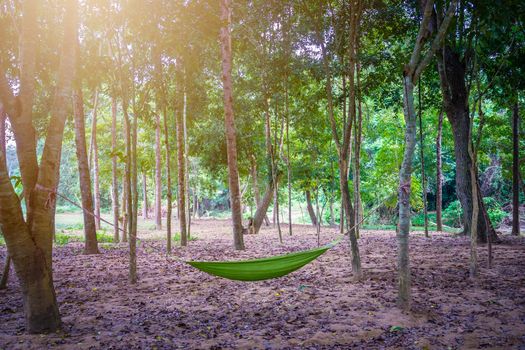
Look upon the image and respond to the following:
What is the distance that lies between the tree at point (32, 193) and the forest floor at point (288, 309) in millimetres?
300

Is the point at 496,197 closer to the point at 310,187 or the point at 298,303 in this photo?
the point at 310,187

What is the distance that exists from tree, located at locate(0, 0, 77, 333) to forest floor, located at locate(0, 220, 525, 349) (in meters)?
0.30

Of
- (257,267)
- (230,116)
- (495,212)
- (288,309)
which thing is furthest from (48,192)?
(495,212)

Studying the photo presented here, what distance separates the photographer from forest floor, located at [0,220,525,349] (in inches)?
118

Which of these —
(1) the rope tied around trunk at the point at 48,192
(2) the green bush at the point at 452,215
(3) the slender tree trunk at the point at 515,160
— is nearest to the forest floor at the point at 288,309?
(1) the rope tied around trunk at the point at 48,192

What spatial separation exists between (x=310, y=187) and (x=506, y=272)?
10255 mm

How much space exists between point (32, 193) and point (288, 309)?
2.58m

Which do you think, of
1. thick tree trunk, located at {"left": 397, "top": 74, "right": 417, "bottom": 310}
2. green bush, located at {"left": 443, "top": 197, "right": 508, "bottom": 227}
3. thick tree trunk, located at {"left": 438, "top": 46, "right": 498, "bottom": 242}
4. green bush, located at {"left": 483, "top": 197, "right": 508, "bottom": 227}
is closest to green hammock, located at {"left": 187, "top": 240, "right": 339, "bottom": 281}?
thick tree trunk, located at {"left": 397, "top": 74, "right": 417, "bottom": 310}

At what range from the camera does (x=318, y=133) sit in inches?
528

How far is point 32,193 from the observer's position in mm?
3211

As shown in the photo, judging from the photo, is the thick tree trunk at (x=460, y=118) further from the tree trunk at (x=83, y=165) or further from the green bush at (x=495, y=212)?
the green bush at (x=495, y=212)

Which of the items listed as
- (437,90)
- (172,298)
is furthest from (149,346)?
(437,90)

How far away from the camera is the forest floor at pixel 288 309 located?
2998mm

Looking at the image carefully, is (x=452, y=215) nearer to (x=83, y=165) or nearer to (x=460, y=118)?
(x=460, y=118)
